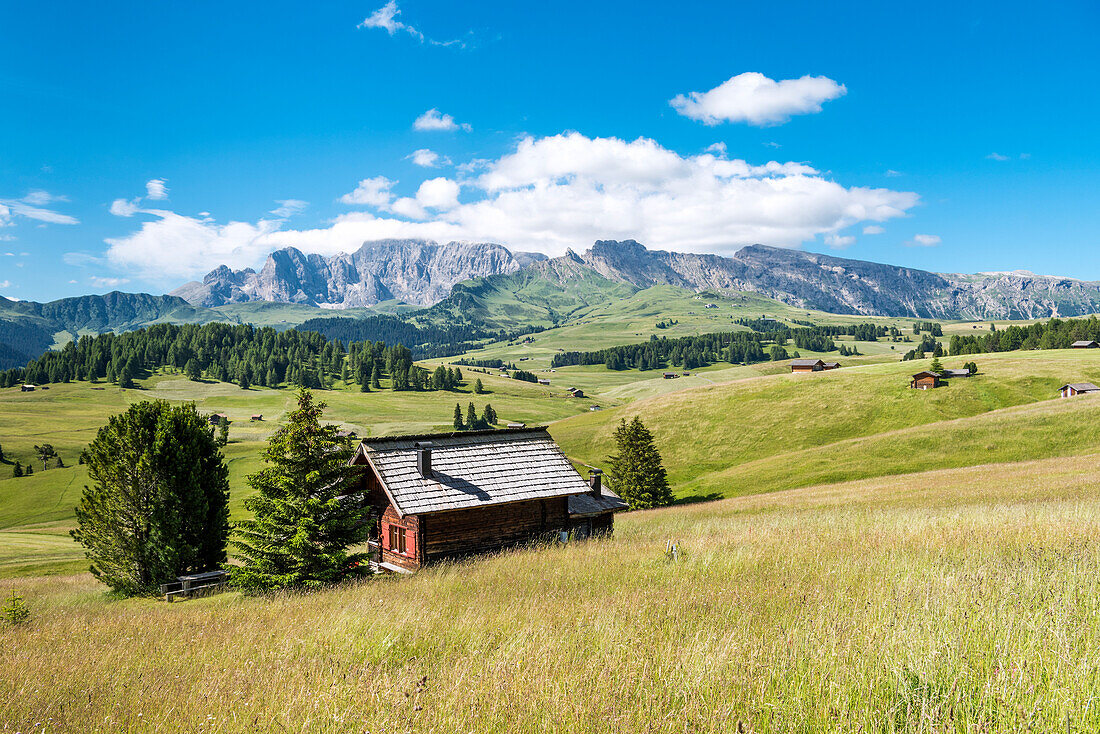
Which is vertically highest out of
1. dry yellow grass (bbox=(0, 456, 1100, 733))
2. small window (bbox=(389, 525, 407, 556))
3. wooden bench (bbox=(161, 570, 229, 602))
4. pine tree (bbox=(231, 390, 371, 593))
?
dry yellow grass (bbox=(0, 456, 1100, 733))

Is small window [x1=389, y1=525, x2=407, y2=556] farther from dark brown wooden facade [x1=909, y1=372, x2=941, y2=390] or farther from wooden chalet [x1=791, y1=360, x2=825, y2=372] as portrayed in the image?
wooden chalet [x1=791, y1=360, x2=825, y2=372]

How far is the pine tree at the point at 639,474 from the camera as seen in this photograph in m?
66.2

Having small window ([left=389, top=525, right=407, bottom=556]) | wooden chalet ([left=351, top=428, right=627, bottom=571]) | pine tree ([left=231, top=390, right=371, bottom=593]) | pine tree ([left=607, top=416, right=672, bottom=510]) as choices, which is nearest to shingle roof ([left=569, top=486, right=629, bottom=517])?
wooden chalet ([left=351, top=428, right=627, bottom=571])

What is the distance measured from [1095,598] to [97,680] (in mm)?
11001

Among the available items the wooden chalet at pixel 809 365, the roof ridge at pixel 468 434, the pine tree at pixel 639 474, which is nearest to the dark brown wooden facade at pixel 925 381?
the wooden chalet at pixel 809 365

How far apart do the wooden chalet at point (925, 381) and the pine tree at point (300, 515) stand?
310 feet

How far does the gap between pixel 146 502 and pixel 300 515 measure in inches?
565

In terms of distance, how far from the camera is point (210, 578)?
100 feet

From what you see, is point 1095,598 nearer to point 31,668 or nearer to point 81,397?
point 31,668

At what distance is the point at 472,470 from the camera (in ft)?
94.1

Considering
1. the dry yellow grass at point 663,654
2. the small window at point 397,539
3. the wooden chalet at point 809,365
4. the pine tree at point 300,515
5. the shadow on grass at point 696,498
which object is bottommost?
the shadow on grass at point 696,498

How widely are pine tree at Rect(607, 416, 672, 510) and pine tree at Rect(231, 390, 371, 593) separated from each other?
157 feet

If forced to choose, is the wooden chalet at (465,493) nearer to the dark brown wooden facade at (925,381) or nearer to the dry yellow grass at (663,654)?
the dry yellow grass at (663,654)

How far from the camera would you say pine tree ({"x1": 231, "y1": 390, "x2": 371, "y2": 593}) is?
70.2 ft
